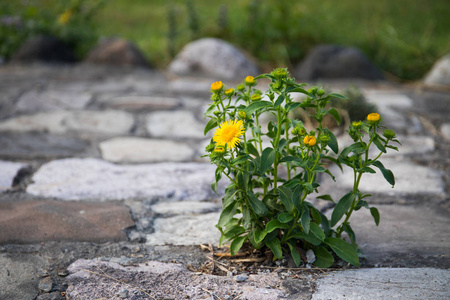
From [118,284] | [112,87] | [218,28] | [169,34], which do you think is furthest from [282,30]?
[118,284]

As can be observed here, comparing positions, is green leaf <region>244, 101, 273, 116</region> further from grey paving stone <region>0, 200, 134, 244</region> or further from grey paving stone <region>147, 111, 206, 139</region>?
grey paving stone <region>147, 111, 206, 139</region>

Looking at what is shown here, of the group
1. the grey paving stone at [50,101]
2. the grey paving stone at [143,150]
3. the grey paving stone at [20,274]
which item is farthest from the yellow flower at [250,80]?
the grey paving stone at [50,101]

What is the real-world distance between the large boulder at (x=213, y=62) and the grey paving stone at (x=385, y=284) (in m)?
3.47

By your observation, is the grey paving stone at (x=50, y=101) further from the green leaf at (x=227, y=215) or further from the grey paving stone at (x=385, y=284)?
the grey paving stone at (x=385, y=284)

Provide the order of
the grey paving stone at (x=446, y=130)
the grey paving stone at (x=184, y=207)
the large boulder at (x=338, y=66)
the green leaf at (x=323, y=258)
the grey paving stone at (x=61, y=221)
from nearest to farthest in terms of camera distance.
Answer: the green leaf at (x=323, y=258) → the grey paving stone at (x=61, y=221) → the grey paving stone at (x=184, y=207) → the grey paving stone at (x=446, y=130) → the large boulder at (x=338, y=66)

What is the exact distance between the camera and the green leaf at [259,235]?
5.27 ft

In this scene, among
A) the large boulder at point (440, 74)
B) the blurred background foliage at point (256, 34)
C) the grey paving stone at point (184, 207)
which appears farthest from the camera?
the blurred background foliage at point (256, 34)

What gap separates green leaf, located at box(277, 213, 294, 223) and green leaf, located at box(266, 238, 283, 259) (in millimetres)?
123

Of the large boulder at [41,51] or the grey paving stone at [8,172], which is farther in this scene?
the large boulder at [41,51]

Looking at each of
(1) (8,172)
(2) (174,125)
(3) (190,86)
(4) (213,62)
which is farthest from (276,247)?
(4) (213,62)

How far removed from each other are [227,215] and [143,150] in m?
1.37

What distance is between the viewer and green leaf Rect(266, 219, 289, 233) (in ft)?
5.21

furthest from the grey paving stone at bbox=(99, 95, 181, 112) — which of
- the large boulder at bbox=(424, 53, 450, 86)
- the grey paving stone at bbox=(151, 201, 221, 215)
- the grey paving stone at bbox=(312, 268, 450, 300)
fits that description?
the large boulder at bbox=(424, 53, 450, 86)

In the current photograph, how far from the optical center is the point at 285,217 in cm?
158
